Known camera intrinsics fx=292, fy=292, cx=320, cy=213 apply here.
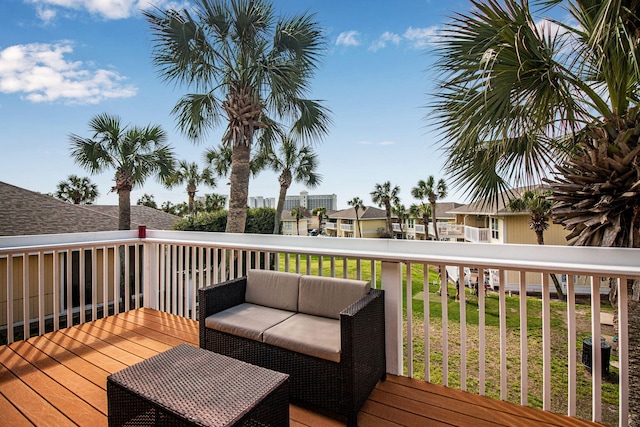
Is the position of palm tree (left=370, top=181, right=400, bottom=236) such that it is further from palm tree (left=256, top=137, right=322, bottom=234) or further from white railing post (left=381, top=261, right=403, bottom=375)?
white railing post (left=381, top=261, right=403, bottom=375)

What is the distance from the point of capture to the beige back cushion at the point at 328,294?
7.54 feet

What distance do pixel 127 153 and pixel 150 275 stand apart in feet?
28.0

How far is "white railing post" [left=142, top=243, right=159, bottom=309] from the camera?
12.9 feet

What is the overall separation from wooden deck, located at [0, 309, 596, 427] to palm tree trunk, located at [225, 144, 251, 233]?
4.65m

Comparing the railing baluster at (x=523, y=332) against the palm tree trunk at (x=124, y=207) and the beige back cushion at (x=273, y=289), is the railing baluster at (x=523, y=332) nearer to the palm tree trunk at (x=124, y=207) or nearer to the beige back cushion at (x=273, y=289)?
the beige back cushion at (x=273, y=289)

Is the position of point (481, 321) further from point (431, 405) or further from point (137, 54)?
point (137, 54)

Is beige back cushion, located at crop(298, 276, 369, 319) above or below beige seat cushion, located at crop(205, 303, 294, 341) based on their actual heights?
above

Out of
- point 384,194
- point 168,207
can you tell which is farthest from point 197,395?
point 168,207

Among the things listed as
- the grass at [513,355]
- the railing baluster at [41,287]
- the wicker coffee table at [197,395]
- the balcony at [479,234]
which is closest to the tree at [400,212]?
the balcony at [479,234]

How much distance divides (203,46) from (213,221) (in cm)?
867

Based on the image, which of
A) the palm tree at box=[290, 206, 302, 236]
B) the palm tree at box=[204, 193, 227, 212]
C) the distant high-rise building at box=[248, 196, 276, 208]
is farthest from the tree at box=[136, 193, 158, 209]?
the distant high-rise building at box=[248, 196, 276, 208]

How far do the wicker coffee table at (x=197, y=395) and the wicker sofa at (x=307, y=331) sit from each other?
1.44 feet

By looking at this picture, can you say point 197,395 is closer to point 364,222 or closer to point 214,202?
point 214,202

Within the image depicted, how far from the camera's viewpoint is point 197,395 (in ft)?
4.53
